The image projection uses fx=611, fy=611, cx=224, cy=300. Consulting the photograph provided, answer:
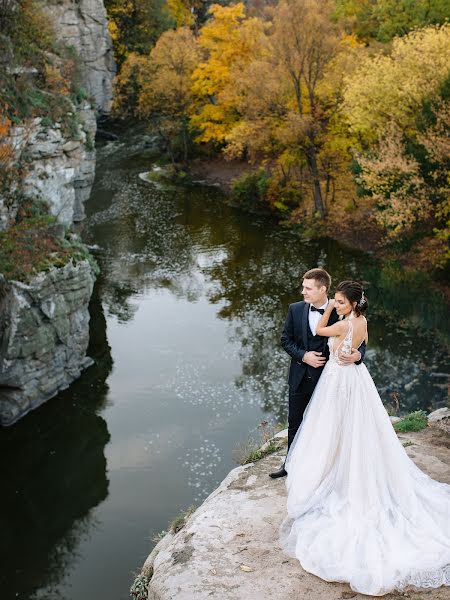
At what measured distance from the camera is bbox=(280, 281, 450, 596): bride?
5.82 metres

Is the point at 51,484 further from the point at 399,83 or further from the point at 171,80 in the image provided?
the point at 171,80

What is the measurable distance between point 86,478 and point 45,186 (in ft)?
31.7

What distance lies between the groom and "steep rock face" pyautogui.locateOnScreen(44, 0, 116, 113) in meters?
23.3

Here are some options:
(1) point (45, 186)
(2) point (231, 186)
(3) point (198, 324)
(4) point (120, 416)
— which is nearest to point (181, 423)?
(4) point (120, 416)

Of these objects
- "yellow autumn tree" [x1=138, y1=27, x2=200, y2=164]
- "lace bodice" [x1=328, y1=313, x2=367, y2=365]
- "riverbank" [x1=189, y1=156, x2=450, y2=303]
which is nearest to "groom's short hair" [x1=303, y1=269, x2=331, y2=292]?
"lace bodice" [x1=328, y1=313, x2=367, y2=365]

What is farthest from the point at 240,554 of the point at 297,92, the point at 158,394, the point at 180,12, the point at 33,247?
the point at 180,12

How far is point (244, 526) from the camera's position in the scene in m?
6.87

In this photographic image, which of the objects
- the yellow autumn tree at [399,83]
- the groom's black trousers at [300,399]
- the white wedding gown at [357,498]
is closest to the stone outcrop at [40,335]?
the groom's black trousers at [300,399]

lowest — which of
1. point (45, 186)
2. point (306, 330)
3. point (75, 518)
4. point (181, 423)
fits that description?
point (75, 518)

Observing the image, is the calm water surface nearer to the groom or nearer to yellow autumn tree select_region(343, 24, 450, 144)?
the groom

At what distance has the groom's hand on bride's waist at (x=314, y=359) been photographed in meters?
6.89

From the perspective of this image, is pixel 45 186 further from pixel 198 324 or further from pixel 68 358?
pixel 198 324

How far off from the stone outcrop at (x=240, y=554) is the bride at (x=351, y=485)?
0.64 ft

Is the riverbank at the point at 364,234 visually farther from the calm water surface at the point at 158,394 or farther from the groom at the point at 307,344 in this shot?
the groom at the point at 307,344
